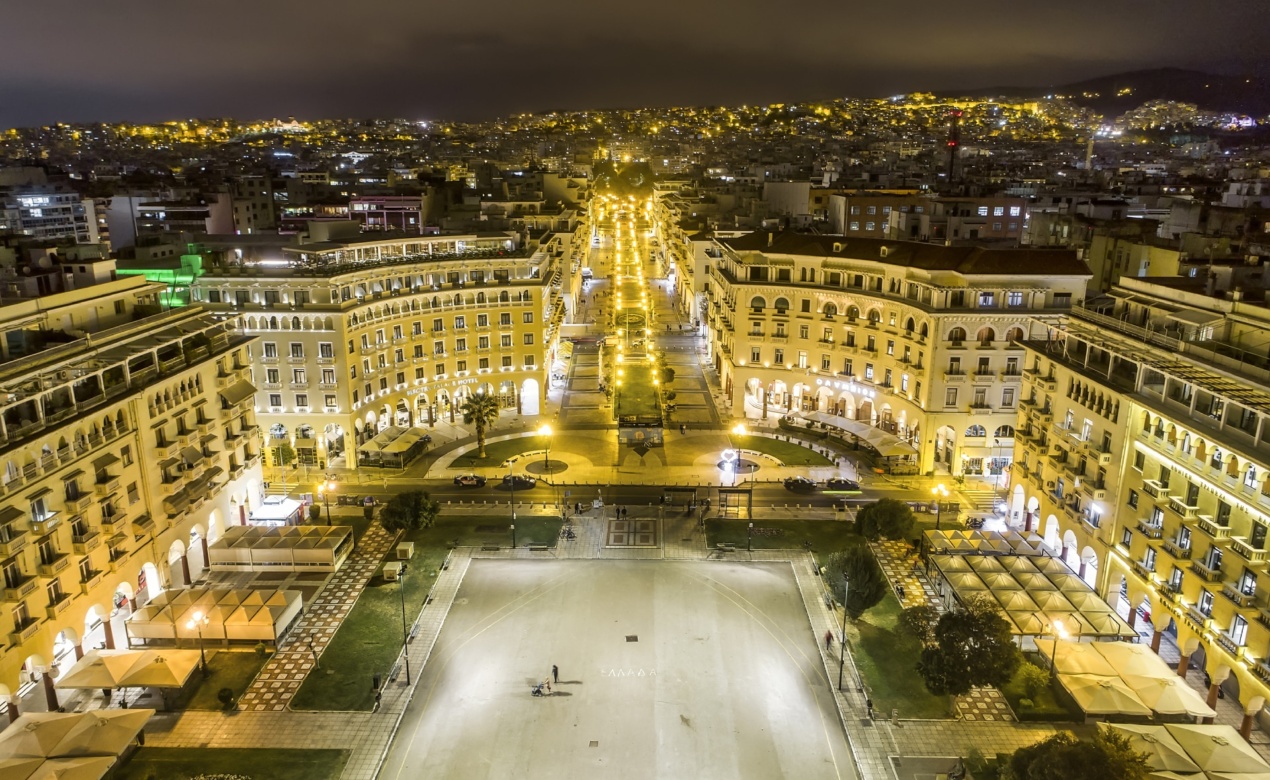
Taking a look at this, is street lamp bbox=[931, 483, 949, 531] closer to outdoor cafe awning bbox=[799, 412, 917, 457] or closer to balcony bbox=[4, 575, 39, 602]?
outdoor cafe awning bbox=[799, 412, 917, 457]

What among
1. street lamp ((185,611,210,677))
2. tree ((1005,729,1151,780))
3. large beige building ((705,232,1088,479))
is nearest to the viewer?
tree ((1005,729,1151,780))

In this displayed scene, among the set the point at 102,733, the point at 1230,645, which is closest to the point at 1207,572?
the point at 1230,645

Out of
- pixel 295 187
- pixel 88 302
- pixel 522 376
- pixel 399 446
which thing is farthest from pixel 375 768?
pixel 295 187

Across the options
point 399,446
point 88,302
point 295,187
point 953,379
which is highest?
point 295,187

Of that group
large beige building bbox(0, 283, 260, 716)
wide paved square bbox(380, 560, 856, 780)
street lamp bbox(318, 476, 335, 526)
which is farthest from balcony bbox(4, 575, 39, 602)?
street lamp bbox(318, 476, 335, 526)

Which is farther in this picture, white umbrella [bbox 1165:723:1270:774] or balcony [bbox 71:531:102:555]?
balcony [bbox 71:531:102:555]

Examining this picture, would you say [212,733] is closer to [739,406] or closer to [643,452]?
[643,452]

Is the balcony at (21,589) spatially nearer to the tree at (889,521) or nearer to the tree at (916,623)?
the tree at (916,623)
